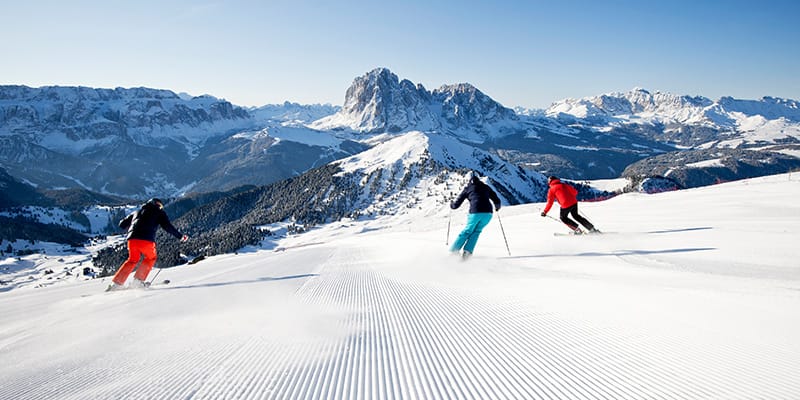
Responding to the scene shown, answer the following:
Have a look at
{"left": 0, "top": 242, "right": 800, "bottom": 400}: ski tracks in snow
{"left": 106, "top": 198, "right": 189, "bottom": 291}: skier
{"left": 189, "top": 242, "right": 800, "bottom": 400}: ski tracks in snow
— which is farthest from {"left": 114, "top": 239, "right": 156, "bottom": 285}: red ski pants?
{"left": 189, "top": 242, "right": 800, "bottom": 400}: ski tracks in snow

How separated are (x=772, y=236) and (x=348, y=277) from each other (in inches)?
410

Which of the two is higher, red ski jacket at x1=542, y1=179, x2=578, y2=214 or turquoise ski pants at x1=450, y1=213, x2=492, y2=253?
red ski jacket at x1=542, y1=179, x2=578, y2=214

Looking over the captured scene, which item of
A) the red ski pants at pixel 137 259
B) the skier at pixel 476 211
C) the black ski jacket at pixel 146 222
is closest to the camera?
the red ski pants at pixel 137 259

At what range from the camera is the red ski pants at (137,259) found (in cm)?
1036

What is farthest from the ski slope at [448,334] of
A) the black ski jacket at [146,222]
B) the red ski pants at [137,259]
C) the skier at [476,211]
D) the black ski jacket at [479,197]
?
the black ski jacket at [479,197]

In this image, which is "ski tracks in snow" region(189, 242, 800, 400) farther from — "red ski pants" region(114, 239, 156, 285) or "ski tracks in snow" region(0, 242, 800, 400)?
"red ski pants" region(114, 239, 156, 285)

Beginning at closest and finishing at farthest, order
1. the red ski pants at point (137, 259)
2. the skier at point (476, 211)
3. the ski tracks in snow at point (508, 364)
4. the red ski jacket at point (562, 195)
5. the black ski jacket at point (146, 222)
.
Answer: the ski tracks in snow at point (508, 364)
the red ski pants at point (137, 259)
the black ski jacket at point (146, 222)
the skier at point (476, 211)
the red ski jacket at point (562, 195)

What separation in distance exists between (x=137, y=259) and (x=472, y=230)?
30.5 feet

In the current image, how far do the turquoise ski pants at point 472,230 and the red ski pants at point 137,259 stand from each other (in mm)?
8520

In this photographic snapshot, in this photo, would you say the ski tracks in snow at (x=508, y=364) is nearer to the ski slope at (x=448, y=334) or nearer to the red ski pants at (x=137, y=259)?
the ski slope at (x=448, y=334)

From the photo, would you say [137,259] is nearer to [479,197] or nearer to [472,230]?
[472,230]

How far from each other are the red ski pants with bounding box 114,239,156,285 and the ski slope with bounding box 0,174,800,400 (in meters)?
0.73

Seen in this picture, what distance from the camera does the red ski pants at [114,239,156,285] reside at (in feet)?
34.0

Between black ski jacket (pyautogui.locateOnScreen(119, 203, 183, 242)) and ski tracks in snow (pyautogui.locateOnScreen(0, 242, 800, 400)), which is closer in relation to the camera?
ski tracks in snow (pyautogui.locateOnScreen(0, 242, 800, 400))
